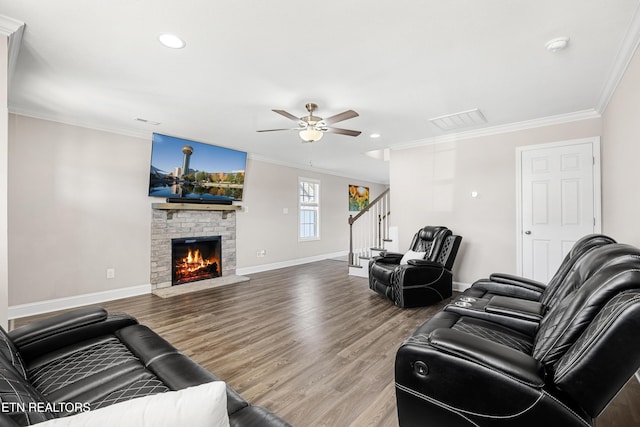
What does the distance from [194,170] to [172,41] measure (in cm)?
307

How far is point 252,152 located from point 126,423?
18.8ft

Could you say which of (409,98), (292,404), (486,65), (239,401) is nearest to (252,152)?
(409,98)

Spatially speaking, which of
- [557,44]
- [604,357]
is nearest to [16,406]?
[604,357]

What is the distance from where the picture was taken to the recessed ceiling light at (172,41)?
2.20 m

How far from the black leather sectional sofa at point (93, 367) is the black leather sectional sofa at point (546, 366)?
2.74ft

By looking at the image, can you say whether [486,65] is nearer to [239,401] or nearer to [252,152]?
[239,401]

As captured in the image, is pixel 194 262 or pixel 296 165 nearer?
pixel 194 262

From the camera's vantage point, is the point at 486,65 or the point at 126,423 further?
the point at 486,65

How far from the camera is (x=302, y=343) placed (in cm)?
278

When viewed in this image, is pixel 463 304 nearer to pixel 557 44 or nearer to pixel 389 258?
pixel 557 44

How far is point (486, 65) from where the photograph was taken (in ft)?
8.56

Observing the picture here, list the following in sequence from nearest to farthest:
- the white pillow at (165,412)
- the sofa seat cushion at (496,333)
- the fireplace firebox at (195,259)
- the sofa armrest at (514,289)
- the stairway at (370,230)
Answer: the white pillow at (165,412)
the sofa seat cushion at (496,333)
the sofa armrest at (514,289)
the fireplace firebox at (195,259)
the stairway at (370,230)

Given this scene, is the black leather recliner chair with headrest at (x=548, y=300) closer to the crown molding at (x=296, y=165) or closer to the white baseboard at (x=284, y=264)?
the white baseboard at (x=284, y=264)

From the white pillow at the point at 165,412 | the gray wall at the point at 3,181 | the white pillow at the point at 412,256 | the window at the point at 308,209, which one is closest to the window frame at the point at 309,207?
the window at the point at 308,209
